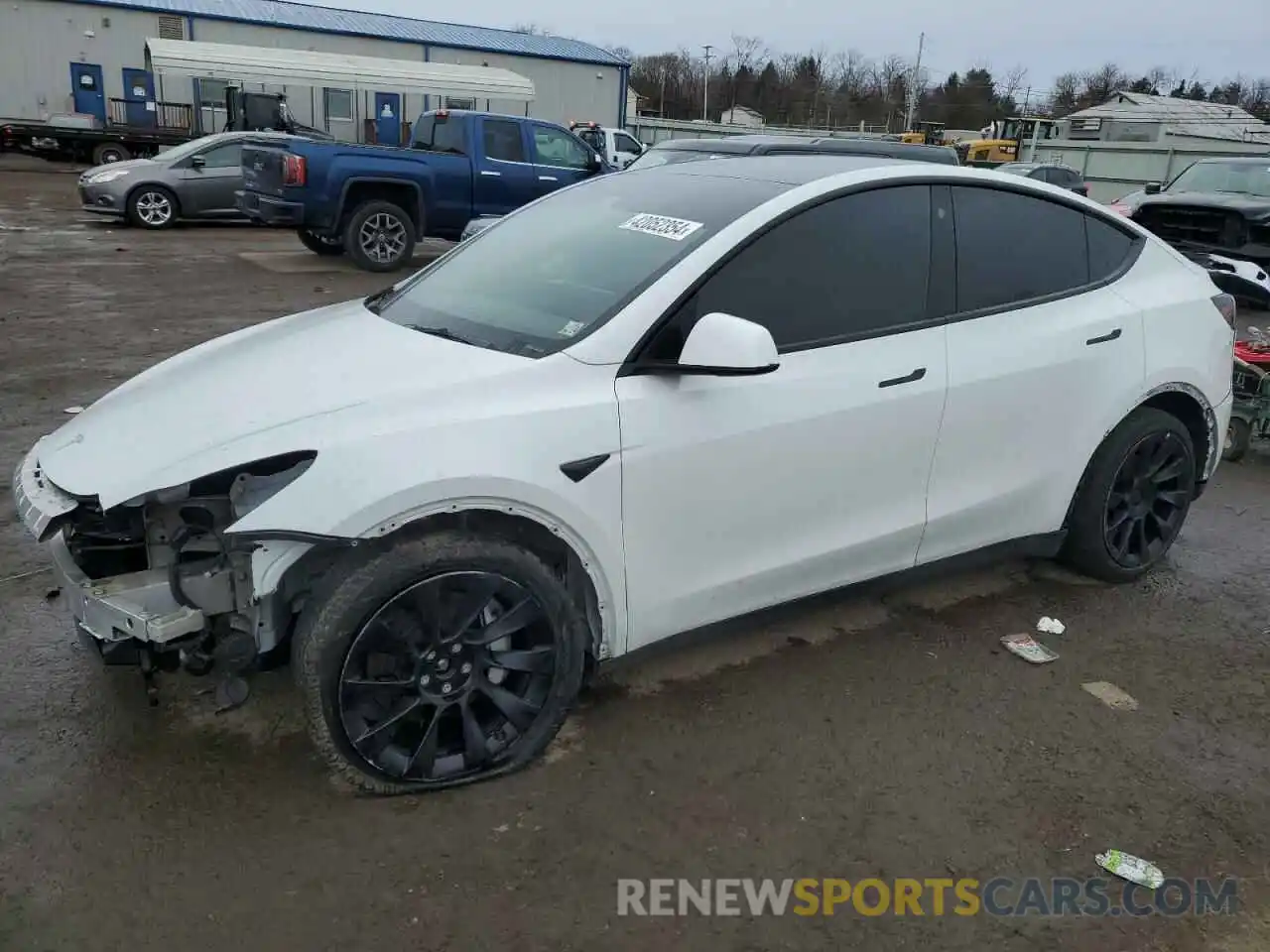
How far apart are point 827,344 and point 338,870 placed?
6.90 ft

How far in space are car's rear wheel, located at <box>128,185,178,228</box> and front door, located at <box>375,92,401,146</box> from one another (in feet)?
60.5

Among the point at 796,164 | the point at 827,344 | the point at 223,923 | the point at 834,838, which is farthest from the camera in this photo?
the point at 796,164

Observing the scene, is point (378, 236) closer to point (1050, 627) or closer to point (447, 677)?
point (1050, 627)

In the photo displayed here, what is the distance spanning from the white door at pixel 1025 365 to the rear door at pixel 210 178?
14414mm

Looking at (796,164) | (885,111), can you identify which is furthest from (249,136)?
(885,111)

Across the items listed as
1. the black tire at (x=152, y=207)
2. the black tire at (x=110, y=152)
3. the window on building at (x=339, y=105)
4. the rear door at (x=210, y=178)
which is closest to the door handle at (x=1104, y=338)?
the rear door at (x=210, y=178)

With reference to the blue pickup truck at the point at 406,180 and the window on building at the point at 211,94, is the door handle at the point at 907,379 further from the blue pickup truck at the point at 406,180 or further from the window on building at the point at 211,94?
the window on building at the point at 211,94

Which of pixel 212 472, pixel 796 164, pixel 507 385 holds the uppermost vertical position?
pixel 796 164

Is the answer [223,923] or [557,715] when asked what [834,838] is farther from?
[223,923]

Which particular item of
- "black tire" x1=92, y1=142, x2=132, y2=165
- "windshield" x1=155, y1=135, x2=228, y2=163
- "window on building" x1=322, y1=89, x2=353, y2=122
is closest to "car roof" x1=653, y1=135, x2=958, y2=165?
"windshield" x1=155, y1=135, x2=228, y2=163

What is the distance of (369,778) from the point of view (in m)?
2.79

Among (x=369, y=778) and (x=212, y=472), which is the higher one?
(x=212, y=472)

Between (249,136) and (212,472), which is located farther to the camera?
(249,136)

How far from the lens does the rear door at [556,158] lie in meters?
13.8
